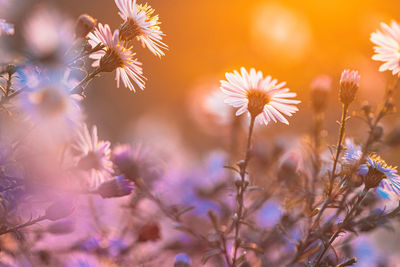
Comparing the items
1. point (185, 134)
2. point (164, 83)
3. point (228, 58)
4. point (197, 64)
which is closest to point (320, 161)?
point (228, 58)

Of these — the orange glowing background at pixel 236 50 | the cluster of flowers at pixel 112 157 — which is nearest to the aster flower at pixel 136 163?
the cluster of flowers at pixel 112 157

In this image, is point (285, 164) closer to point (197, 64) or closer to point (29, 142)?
point (29, 142)

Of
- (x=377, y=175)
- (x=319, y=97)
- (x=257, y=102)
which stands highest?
(x=319, y=97)

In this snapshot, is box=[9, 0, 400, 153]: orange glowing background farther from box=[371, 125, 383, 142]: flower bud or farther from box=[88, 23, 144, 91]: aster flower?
box=[88, 23, 144, 91]: aster flower

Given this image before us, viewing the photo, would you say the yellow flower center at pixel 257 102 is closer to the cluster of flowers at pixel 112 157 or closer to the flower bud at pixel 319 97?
the cluster of flowers at pixel 112 157

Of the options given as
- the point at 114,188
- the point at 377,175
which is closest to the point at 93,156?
the point at 114,188

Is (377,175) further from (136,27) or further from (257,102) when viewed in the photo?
(136,27)

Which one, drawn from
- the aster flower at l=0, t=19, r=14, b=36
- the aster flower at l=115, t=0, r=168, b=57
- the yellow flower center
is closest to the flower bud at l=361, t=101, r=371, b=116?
the yellow flower center
